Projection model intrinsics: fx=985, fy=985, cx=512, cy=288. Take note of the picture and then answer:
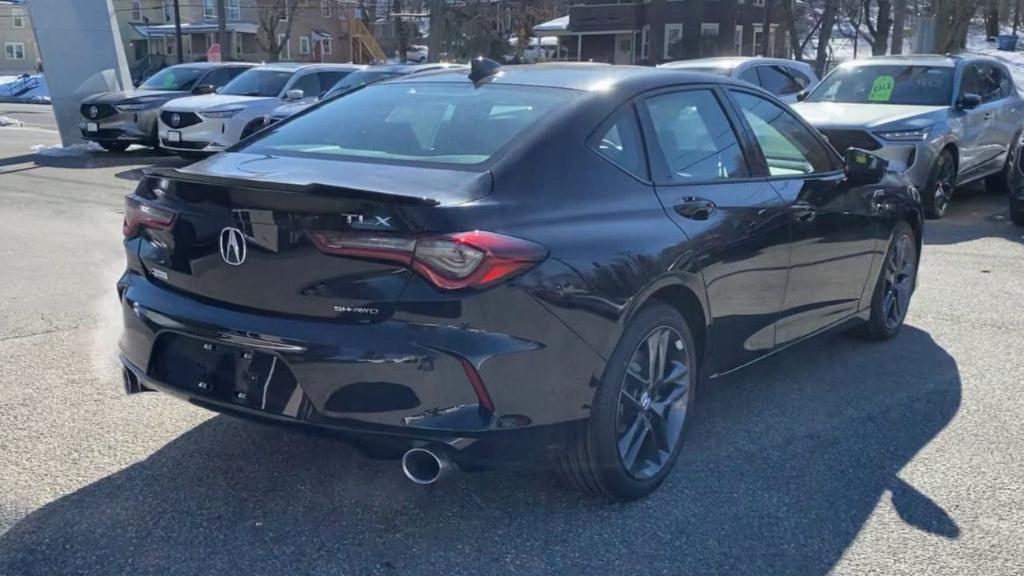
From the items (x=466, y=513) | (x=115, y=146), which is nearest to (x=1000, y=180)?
(x=466, y=513)

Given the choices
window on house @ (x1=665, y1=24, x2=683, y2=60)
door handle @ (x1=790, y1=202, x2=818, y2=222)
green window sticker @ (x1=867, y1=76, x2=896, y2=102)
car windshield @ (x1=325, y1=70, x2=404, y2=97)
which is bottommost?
window on house @ (x1=665, y1=24, x2=683, y2=60)

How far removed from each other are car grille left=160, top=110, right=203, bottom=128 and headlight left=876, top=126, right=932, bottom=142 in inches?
387

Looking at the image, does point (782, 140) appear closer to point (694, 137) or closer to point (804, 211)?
point (804, 211)

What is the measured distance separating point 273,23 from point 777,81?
160 feet

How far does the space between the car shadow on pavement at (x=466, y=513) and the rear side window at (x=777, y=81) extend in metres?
9.04

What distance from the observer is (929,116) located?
1027 centimetres

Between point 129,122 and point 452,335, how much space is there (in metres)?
14.9

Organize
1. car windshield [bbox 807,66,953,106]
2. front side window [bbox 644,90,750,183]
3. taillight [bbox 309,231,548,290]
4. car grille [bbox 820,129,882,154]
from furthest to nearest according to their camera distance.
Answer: car windshield [bbox 807,66,953,106] < car grille [bbox 820,129,882,154] < front side window [bbox 644,90,750,183] < taillight [bbox 309,231,548,290]

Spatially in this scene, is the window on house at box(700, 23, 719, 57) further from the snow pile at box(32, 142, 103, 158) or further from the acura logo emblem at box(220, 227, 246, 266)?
the acura logo emblem at box(220, 227, 246, 266)

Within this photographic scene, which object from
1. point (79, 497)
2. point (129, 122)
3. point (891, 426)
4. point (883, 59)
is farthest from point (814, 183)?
point (129, 122)

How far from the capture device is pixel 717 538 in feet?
11.5

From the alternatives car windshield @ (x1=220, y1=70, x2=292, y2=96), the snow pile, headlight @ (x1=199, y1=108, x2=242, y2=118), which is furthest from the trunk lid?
the snow pile

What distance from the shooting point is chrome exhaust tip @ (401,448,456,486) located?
3170mm

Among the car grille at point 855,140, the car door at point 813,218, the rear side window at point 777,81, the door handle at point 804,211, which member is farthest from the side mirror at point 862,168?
the rear side window at point 777,81
